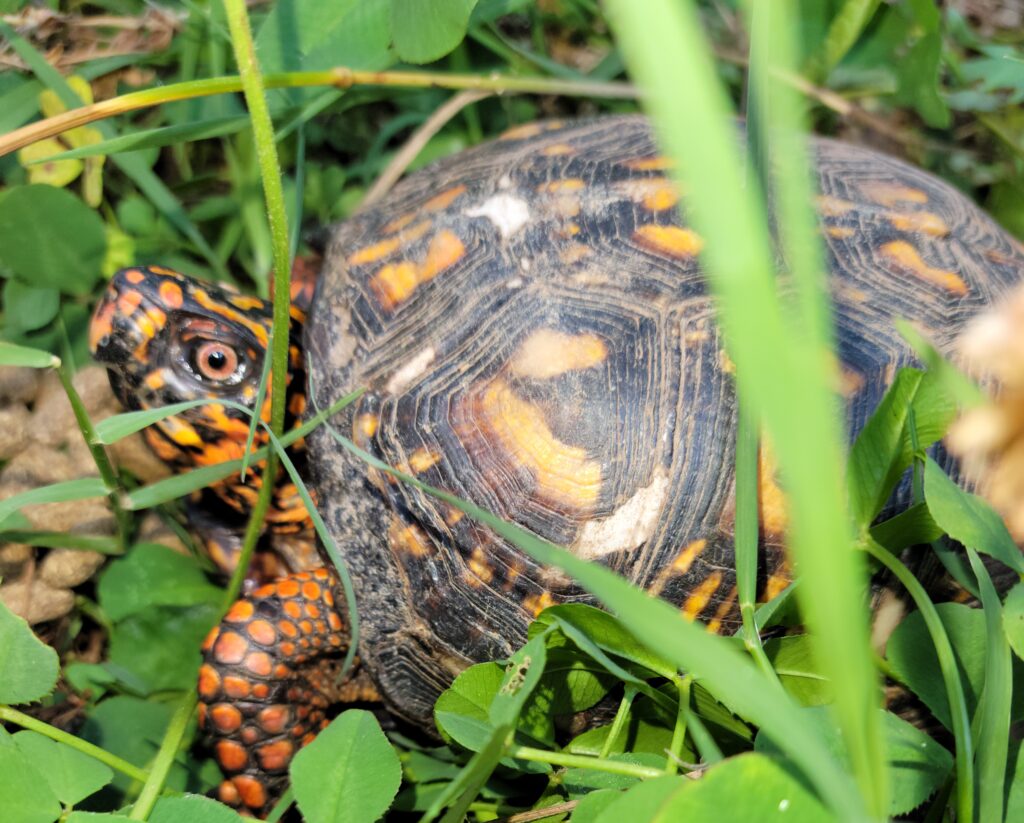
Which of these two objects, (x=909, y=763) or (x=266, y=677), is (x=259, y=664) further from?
(x=909, y=763)

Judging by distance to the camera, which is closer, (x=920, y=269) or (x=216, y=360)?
(x=920, y=269)

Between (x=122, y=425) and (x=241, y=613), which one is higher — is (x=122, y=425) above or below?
above

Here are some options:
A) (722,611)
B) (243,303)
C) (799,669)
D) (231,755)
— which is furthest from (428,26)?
(231,755)

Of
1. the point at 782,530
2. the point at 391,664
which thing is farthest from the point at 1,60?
the point at 782,530

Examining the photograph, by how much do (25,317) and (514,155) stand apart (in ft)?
3.42

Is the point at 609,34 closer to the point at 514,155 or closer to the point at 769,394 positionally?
the point at 514,155

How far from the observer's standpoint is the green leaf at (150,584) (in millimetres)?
1686

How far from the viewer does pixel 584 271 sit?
54.6 inches

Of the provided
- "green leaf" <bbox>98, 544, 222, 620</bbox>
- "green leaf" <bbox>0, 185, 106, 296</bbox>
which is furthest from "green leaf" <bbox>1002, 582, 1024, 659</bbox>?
"green leaf" <bbox>0, 185, 106, 296</bbox>

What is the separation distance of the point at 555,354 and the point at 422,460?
0.84ft

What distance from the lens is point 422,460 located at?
4.50 feet

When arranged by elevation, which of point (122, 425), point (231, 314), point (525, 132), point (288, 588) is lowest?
point (288, 588)

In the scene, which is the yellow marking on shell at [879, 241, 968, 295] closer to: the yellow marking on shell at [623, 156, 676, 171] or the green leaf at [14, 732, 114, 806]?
the yellow marking on shell at [623, 156, 676, 171]

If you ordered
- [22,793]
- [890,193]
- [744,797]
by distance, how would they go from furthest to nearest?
[890,193], [22,793], [744,797]
